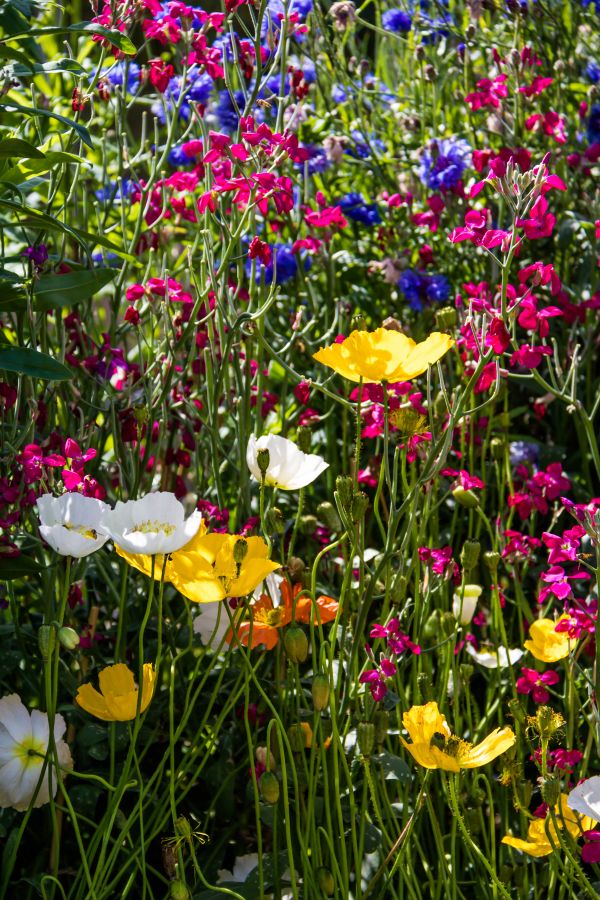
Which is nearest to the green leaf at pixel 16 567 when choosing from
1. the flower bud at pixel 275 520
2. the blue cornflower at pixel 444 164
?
the flower bud at pixel 275 520

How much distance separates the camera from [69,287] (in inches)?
51.9

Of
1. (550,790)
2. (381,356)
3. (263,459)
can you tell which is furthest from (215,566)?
(550,790)

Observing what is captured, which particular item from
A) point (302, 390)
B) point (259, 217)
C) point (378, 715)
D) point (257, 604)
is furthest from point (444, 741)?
point (259, 217)

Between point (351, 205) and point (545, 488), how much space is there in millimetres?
816

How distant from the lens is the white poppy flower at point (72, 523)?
96 centimetres

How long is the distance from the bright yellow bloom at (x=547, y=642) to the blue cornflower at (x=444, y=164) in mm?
917

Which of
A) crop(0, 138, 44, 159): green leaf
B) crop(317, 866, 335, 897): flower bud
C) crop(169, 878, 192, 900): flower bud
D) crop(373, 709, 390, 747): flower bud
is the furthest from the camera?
crop(0, 138, 44, 159): green leaf

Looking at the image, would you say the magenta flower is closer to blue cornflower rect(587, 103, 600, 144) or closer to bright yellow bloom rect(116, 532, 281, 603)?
bright yellow bloom rect(116, 532, 281, 603)

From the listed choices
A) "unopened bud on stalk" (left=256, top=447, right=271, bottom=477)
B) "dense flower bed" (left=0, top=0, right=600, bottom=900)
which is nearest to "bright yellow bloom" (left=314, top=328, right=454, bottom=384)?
"dense flower bed" (left=0, top=0, right=600, bottom=900)

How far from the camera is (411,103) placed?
241cm

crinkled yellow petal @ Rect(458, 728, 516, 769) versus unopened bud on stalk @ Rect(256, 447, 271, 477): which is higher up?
unopened bud on stalk @ Rect(256, 447, 271, 477)

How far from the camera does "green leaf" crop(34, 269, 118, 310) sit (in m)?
1.31

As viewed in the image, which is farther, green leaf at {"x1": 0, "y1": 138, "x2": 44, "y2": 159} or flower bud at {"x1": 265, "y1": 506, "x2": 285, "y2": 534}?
green leaf at {"x1": 0, "y1": 138, "x2": 44, "y2": 159}

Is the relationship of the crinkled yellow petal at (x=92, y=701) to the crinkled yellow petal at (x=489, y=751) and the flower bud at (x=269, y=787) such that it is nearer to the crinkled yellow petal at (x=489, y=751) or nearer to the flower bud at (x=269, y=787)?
the flower bud at (x=269, y=787)
